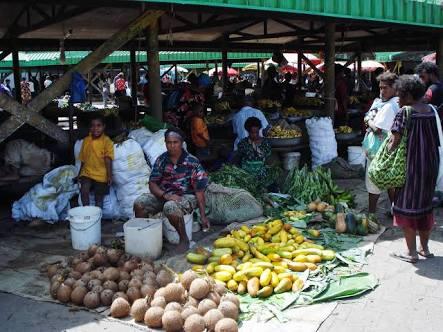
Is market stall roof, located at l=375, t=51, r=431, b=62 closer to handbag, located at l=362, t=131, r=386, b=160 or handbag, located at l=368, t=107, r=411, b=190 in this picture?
handbag, located at l=362, t=131, r=386, b=160

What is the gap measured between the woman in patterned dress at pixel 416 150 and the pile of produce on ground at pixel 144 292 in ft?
6.51

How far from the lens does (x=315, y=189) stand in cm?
730

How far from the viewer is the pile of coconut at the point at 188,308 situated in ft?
Answer: 12.0

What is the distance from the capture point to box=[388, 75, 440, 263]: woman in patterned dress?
4.79 meters

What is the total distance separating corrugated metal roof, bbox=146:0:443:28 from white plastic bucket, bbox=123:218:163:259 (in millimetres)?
2311

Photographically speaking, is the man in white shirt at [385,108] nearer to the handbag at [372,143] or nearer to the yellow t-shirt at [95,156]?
the handbag at [372,143]

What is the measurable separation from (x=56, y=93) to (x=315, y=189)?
3632 millimetres

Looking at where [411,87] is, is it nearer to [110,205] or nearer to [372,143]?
[372,143]

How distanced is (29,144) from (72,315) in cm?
373

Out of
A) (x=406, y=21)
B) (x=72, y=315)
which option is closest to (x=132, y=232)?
(x=72, y=315)

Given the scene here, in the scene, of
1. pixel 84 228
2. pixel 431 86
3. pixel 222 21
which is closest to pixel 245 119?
pixel 222 21

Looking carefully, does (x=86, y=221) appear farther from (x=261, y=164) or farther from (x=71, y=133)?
(x=261, y=164)

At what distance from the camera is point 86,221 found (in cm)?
560

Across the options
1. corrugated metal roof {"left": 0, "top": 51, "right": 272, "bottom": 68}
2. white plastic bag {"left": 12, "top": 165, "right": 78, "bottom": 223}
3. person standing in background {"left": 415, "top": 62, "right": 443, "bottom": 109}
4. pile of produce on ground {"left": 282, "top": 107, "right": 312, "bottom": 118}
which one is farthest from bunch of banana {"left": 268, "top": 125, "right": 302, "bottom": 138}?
corrugated metal roof {"left": 0, "top": 51, "right": 272, "bottom": 68}
